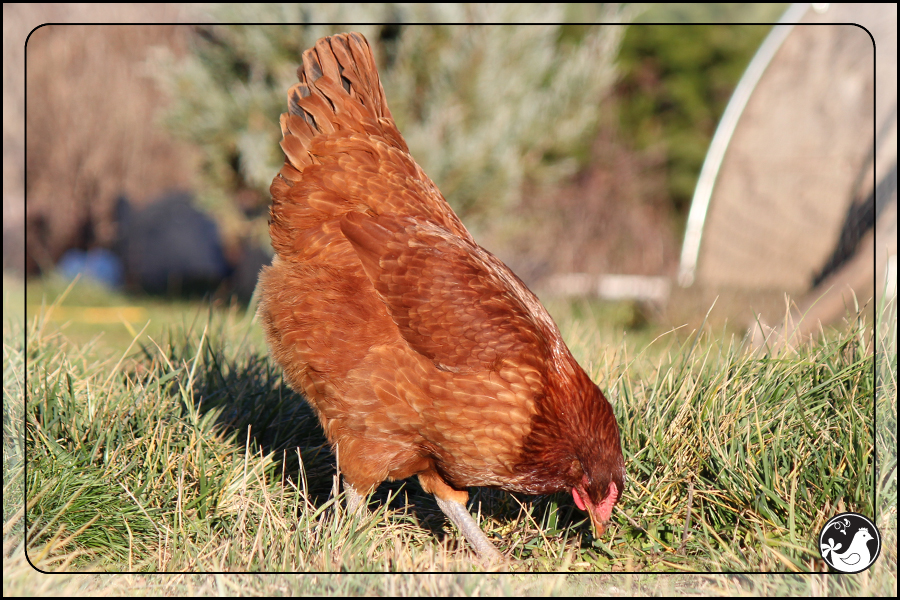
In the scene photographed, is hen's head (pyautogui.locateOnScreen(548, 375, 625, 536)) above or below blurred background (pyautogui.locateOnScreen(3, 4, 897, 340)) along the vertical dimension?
below

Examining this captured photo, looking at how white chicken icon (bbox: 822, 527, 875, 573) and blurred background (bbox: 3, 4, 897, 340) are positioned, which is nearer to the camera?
white chicken icon (bbox: 822, 527, 875, 573)

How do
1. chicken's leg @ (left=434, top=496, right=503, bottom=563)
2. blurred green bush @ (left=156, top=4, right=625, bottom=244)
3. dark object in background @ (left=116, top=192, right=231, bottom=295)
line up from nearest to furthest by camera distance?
chicken's leg @ (left=434, top=496, right=503, bottom=563) → blurred green bush @ (left=156, top=4, right=625, bottom=244) → dark object in background @ (left=116, top=192, right=231, bottom=295)

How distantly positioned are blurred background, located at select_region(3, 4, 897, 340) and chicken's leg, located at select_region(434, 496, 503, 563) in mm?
1441

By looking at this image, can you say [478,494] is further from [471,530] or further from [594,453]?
[594,453]

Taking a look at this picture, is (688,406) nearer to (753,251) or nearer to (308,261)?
(308,261)

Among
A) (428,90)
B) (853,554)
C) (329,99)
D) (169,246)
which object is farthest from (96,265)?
(853,554)

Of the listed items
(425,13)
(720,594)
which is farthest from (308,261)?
(425,13)

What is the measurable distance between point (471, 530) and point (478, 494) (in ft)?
1.52

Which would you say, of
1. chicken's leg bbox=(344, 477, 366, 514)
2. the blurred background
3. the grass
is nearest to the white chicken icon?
the grass

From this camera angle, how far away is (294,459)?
2.85 m

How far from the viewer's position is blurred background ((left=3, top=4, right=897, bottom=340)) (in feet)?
15.5

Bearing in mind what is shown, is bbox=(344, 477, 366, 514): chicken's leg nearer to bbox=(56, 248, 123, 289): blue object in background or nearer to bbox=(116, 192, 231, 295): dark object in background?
bbox=(116, 192, 231, 295): dark object in background

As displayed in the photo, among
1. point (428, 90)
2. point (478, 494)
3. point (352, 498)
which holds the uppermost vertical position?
point (428, 90)

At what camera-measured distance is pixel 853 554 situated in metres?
1.97
